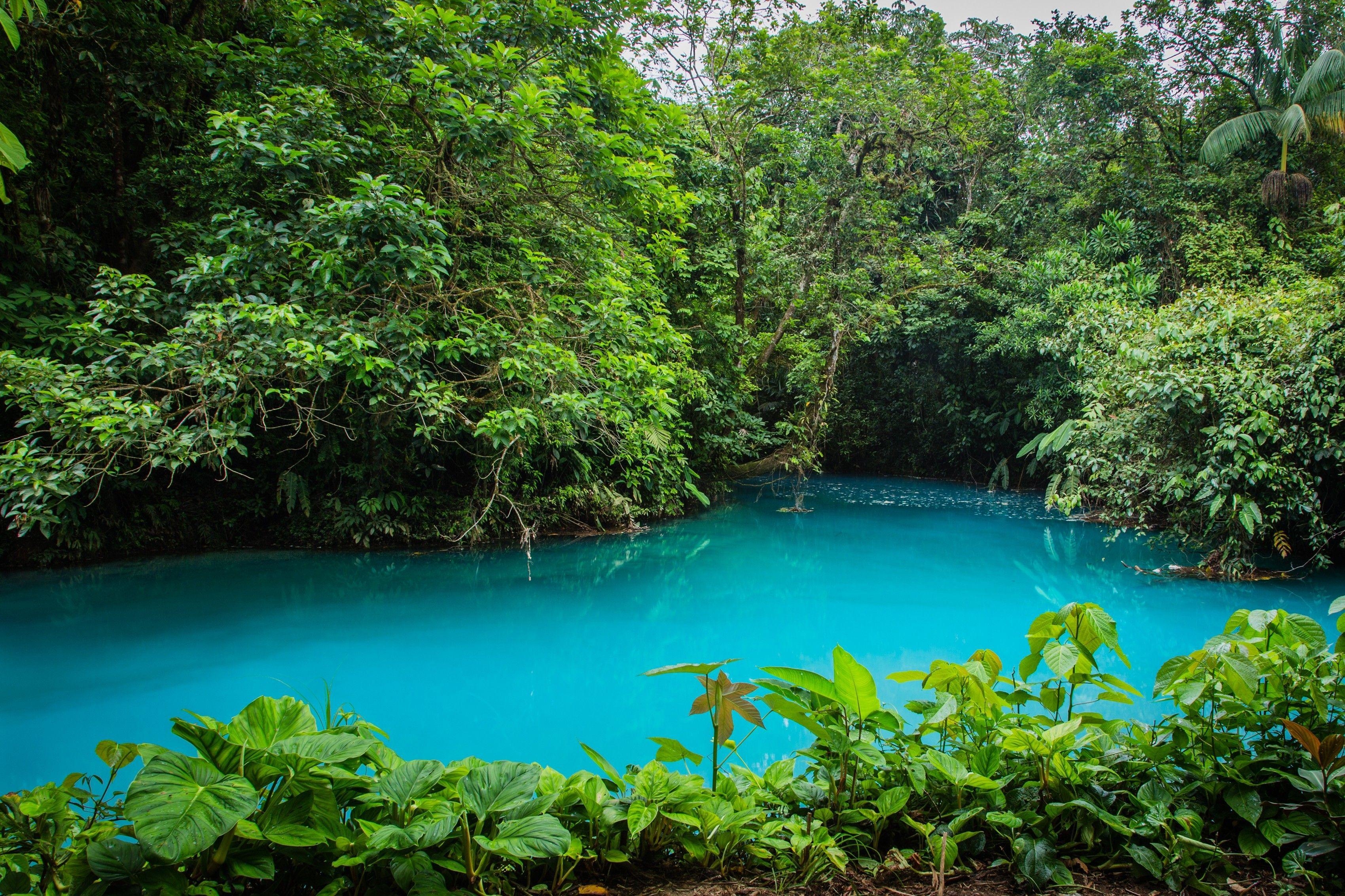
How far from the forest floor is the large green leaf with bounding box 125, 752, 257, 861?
0.53 m

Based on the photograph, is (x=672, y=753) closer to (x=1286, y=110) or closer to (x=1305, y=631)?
(x=1305, y=631)

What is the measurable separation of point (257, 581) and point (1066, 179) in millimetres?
13262

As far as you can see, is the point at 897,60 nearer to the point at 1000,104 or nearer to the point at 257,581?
the point at 1000,104

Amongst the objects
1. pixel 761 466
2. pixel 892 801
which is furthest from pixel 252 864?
pixel 761 466

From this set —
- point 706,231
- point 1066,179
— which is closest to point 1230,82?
point 1066,179

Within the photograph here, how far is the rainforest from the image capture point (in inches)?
47.8

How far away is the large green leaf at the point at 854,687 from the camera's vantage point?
1324 mm

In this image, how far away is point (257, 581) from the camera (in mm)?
6098

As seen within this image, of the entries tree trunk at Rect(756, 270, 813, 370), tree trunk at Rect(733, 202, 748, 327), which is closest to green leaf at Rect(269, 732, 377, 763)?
tree trunk at Rect(733, 202, 748, 327)

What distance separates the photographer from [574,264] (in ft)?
23.8

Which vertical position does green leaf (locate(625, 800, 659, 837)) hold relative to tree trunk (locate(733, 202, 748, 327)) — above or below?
below

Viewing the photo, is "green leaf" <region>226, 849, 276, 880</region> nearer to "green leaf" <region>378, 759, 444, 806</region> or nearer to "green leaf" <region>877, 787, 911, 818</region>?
"green leaf" <region>378, 759, 444, 806</region>

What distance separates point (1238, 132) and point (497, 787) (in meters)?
12.8

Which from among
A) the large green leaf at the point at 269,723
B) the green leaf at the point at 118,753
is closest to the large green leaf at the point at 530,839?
the large green leaf at the point at 269,723
